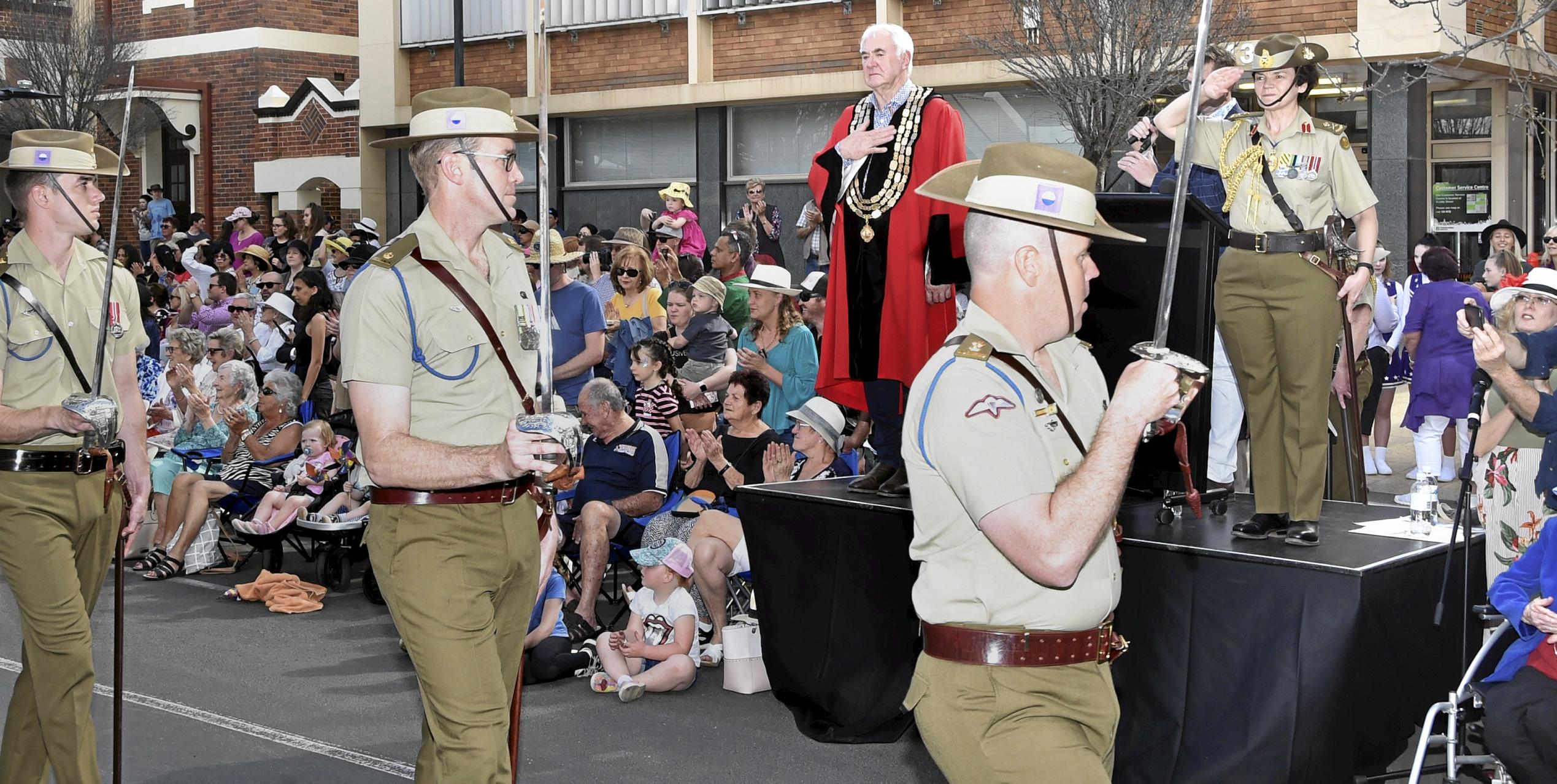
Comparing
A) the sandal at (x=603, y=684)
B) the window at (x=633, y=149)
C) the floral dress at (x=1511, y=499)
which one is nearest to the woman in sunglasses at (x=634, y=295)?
the sandal at (x=603, y=684)

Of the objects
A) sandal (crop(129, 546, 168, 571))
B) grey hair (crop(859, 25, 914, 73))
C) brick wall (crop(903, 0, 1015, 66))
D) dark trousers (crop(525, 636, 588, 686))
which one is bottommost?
dark trousers (crop(525, 636, 588, 686))

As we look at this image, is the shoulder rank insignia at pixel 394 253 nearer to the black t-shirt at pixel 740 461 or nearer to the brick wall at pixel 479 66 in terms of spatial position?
the black t-shirt at pixel 740 461

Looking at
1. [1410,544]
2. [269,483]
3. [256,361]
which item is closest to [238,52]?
[256,361]

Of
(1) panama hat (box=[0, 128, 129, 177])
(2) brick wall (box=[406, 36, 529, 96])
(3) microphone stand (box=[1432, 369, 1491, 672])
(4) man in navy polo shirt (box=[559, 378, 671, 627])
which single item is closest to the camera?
(3) microphone stand (box=[1432, 369, 1491, 672])

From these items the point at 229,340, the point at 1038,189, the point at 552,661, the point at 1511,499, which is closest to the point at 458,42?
the point at 229,340

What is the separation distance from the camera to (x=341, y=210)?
26172 mm

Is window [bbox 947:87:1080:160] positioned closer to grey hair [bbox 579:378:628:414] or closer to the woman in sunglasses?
the woman in sunglasses

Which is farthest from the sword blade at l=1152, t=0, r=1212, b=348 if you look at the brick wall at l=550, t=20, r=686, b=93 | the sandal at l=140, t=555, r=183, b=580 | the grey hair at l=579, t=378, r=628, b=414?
the brick wall at l=550, t=20, r=686, b=93

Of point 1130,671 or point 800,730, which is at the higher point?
point 1130,671

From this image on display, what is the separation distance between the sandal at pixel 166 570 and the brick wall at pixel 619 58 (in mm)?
12985

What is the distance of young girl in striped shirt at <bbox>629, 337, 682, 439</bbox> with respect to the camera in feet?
31.4

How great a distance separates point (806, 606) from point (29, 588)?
3.11 m

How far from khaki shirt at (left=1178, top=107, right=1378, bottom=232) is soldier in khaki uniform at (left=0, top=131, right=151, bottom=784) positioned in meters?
3.78

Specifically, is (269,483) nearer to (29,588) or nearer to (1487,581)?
(29,588)
